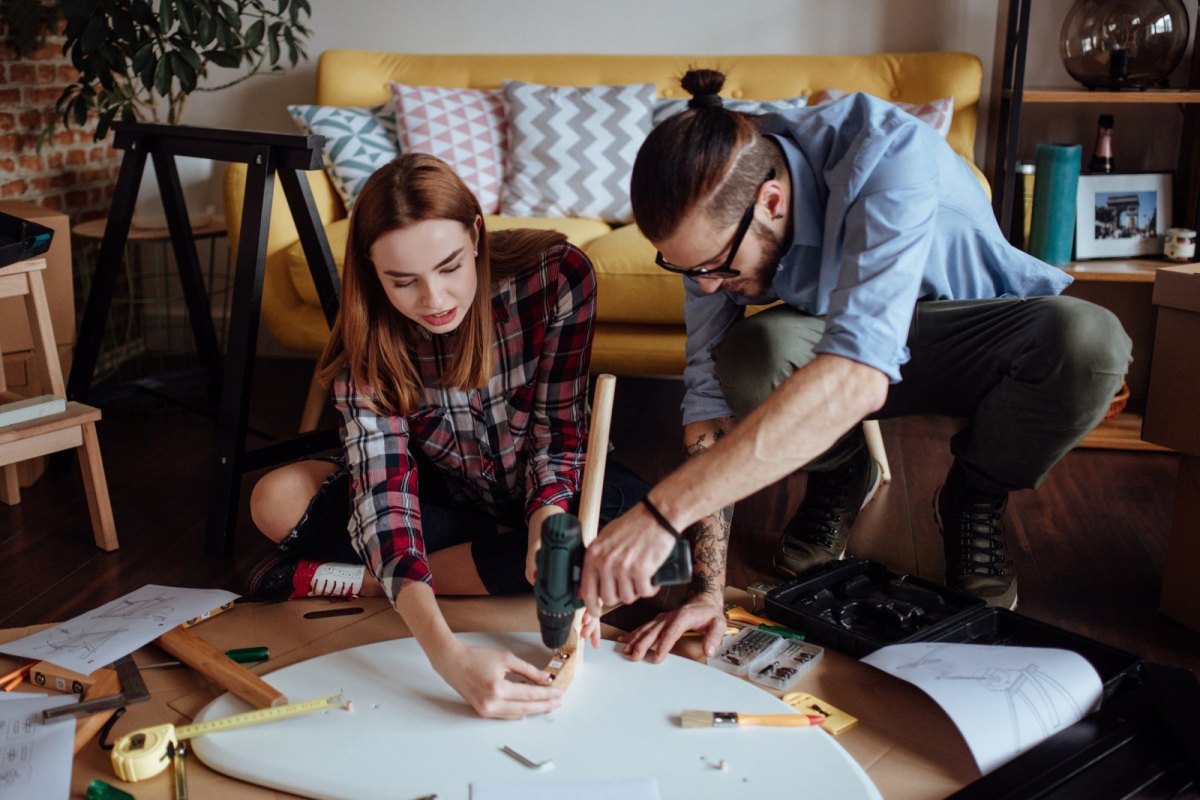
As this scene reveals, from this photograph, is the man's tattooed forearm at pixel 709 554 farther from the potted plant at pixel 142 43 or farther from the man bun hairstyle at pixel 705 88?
the potted plant at pixel 142 43

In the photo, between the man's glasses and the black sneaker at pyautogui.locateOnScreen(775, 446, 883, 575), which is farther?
the black sneaker at pyautogui.locateOnScreen(775, 446, 883, 575)

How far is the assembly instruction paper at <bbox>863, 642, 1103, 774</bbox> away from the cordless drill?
45 cm

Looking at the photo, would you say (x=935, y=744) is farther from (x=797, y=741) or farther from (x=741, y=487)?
(x=741, y=487)

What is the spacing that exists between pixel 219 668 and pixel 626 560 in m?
0.68

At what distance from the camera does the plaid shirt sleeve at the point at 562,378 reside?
5.92ft

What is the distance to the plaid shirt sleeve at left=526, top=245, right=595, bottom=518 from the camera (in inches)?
71.1

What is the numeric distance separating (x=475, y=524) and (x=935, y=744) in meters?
0.86

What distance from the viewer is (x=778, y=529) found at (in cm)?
230

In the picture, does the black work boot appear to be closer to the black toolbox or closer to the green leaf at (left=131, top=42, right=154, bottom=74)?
the black toolbox

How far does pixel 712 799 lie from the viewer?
1.27m

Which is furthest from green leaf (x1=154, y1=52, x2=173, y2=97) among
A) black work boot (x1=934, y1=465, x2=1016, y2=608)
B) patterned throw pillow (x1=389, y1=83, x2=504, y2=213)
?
black work boot (x1=934, y1=465, x2=1016, y2=608)

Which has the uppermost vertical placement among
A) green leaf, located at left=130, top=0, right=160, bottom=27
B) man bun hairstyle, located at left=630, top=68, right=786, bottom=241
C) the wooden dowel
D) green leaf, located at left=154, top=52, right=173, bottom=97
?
green leaf, located at left=130, top=0, right=160, bottom=27

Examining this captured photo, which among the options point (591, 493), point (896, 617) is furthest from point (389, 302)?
point (896, 617)

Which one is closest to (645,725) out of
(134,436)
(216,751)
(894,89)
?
(216,751)
